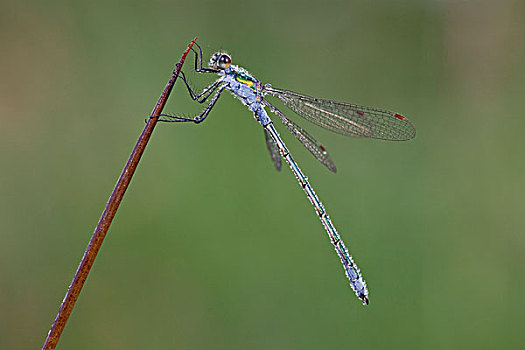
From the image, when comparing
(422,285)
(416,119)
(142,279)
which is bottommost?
(142,279)

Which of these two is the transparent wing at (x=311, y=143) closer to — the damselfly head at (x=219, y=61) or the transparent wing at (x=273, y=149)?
the transparent wing at (x=273, y=149)

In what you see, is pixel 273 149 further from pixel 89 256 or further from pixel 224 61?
pixel 89 256

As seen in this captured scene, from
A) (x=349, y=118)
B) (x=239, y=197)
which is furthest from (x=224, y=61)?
(x=239, y=197)

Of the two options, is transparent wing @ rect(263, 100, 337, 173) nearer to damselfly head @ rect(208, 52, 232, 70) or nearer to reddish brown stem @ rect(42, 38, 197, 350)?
damselfly head @ rect(208, 52, 232, 70)

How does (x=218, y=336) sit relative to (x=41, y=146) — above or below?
below

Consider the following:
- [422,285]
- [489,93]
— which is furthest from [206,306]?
[489,93]

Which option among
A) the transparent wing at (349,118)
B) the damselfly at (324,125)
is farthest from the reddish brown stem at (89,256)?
the transparent wing at (349,118)

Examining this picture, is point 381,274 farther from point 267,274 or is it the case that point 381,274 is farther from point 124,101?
point 124,101
